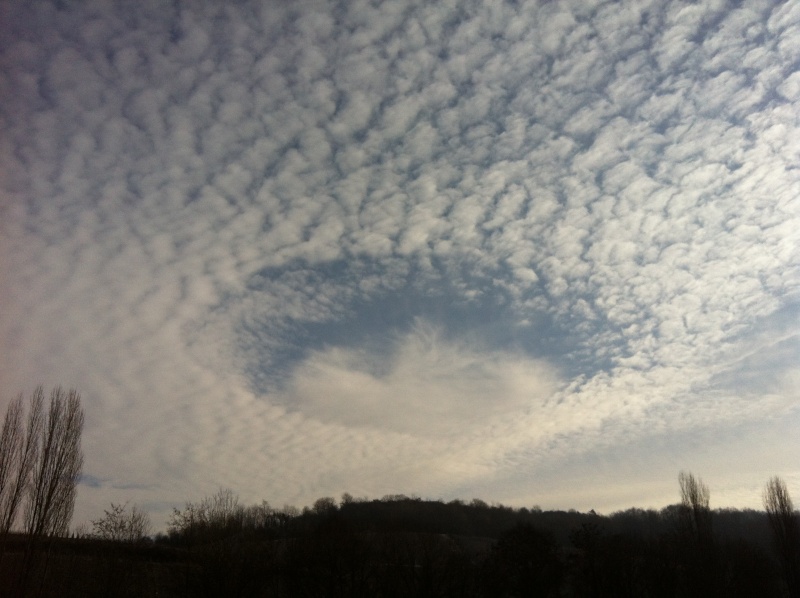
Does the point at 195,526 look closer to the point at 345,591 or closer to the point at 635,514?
the point at 345,591

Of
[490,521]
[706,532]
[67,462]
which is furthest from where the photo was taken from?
[490,521]

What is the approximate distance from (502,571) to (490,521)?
3140 inches

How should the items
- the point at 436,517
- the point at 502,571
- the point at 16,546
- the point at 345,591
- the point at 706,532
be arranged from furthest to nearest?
1. the point at 436,517
2. the point at 706,532
3. the point at 502,571
4. the point at 345,591
5. the point at 16,546

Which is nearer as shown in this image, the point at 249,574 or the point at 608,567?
the point at 249,574

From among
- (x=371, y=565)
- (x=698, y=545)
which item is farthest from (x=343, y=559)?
(x=698, y=545)

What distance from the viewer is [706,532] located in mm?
67250

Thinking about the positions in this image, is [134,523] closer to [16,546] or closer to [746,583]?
[16,546]

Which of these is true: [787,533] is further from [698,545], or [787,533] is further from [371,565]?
[371,565]

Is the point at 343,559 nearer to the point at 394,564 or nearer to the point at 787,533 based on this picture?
the point at 394,564

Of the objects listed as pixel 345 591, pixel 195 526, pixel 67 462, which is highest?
pixel 67 462

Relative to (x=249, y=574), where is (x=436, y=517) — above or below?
above

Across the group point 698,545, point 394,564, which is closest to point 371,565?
point 394,564

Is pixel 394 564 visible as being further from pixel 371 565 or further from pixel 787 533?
pixel 787 533

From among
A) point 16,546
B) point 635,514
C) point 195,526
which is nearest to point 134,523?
point 195,526
